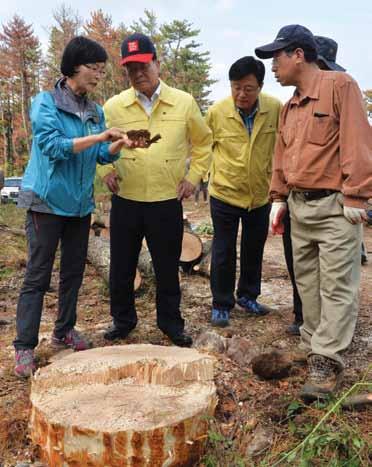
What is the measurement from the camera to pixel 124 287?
11.9 ft

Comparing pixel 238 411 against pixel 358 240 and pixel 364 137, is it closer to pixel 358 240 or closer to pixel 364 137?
pixel 358 240

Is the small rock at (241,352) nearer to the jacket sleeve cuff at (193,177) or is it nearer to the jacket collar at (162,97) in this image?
the jacket sleeve cuff at (193,177)

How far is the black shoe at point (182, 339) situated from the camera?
11.8 feet

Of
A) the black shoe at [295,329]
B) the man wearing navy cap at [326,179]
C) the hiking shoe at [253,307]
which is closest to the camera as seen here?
the man wearing navy cap at [326,179]

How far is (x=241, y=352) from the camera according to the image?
3.19m

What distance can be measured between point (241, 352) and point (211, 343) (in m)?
0.27

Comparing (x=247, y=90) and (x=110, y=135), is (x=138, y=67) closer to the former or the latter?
(x=110, y=135)

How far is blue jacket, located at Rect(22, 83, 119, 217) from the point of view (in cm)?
288

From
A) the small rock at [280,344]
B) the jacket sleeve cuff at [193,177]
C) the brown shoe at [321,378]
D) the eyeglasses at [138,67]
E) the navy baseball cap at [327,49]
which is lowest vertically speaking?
the small rock at [280,344]

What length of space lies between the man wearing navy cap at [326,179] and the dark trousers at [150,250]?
0.89 meters

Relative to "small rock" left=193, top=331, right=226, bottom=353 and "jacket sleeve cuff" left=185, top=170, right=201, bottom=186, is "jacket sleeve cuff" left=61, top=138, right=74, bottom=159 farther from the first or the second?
"small rock" left=193, top=331, right=226, bottom=353

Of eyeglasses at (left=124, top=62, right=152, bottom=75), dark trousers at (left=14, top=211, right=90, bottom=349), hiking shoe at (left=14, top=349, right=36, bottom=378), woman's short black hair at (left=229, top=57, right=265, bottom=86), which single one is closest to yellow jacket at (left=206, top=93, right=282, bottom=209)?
woman's short black hair at (left=229, top=57, right=265, bottom=86)

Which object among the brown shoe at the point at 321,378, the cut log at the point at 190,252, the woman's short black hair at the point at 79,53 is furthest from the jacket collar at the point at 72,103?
the cut log at the point at 190,252

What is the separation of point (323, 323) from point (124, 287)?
1.53 meters
